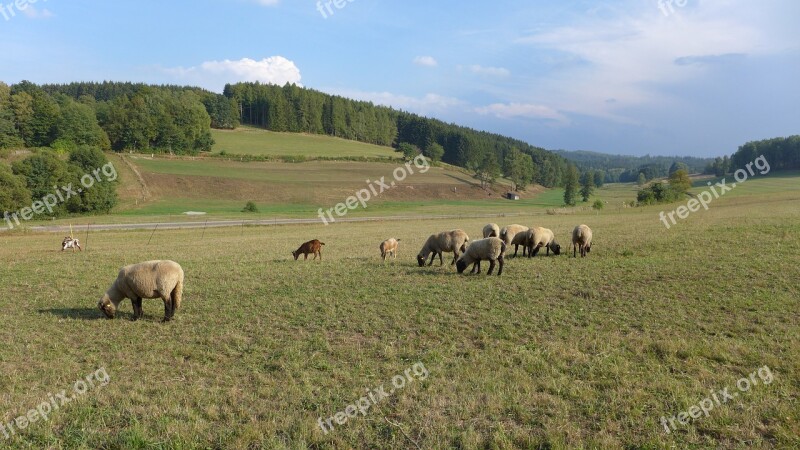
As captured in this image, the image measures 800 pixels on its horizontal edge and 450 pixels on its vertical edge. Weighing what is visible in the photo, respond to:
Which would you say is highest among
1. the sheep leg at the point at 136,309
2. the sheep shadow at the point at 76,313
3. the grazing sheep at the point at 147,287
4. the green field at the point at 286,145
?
the green field at the point at 286,145

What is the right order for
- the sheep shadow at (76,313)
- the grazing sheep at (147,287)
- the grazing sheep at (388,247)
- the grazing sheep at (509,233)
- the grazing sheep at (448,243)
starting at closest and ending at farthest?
the grazing sheep at (147,287) → the sheep shadow at (76,313) → the grazing sheep at (448,243) → the grazing sheep at (509,233) → the grazing sheep at (388,247)

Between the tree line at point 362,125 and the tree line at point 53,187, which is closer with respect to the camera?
the tree line at point 53,187

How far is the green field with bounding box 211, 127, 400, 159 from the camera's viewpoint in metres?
123

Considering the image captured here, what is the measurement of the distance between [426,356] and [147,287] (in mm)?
7602

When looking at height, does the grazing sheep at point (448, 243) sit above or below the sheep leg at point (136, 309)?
above

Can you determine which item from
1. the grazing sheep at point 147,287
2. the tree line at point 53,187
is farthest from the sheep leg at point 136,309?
the tree line at point 53,187

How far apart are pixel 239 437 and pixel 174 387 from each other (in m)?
2.40

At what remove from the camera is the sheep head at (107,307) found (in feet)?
39.0

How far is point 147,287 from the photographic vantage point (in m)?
11.5

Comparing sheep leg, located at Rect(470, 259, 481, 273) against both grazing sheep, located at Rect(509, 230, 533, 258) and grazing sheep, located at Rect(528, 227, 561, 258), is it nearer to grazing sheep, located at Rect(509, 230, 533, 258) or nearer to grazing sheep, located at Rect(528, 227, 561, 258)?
grazing sheep, located at Rect(509, 230, 533, 258)

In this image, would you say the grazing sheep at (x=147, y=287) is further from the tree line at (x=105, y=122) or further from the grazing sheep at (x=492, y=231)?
the tree line at (x=105, y=122)

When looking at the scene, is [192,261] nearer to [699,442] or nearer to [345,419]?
[345,419]

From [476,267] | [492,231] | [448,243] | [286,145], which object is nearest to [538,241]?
[492,231]

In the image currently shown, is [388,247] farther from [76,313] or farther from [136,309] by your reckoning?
[76,313]
